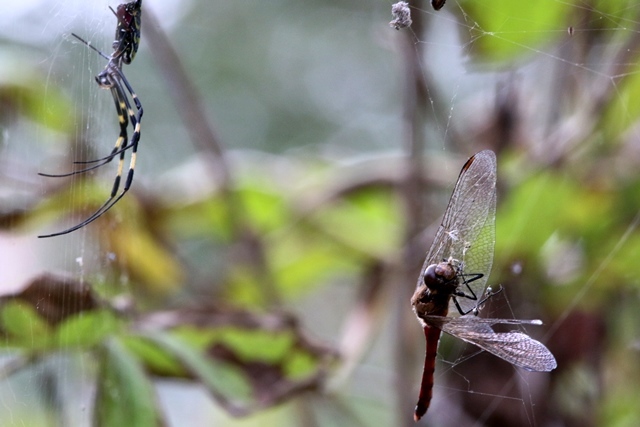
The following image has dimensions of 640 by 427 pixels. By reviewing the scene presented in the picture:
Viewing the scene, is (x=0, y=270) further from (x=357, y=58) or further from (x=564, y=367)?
(x=357, y=58)

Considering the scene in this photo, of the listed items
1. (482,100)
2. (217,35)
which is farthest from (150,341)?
(217,35)

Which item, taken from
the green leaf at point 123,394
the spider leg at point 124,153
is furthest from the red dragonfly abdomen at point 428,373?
the spider leg at point 124,153

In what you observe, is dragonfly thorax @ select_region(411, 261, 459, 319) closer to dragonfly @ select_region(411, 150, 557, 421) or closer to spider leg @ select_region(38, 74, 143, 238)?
dragonfly @ select_region(411, 150, 557, 421)

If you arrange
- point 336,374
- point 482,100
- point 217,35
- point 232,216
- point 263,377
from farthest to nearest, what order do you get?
point 217,35
point 482,100
point 232,216
point 336,374
point 263,377

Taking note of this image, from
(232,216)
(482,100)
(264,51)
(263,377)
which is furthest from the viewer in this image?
(264,51)

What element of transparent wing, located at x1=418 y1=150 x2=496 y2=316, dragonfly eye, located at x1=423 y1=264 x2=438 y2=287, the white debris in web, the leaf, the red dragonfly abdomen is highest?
the white debris in web

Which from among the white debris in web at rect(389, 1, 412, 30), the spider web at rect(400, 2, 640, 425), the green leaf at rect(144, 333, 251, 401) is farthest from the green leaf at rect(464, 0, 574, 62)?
the green leaf at rect(144, 333, 251, 401)
